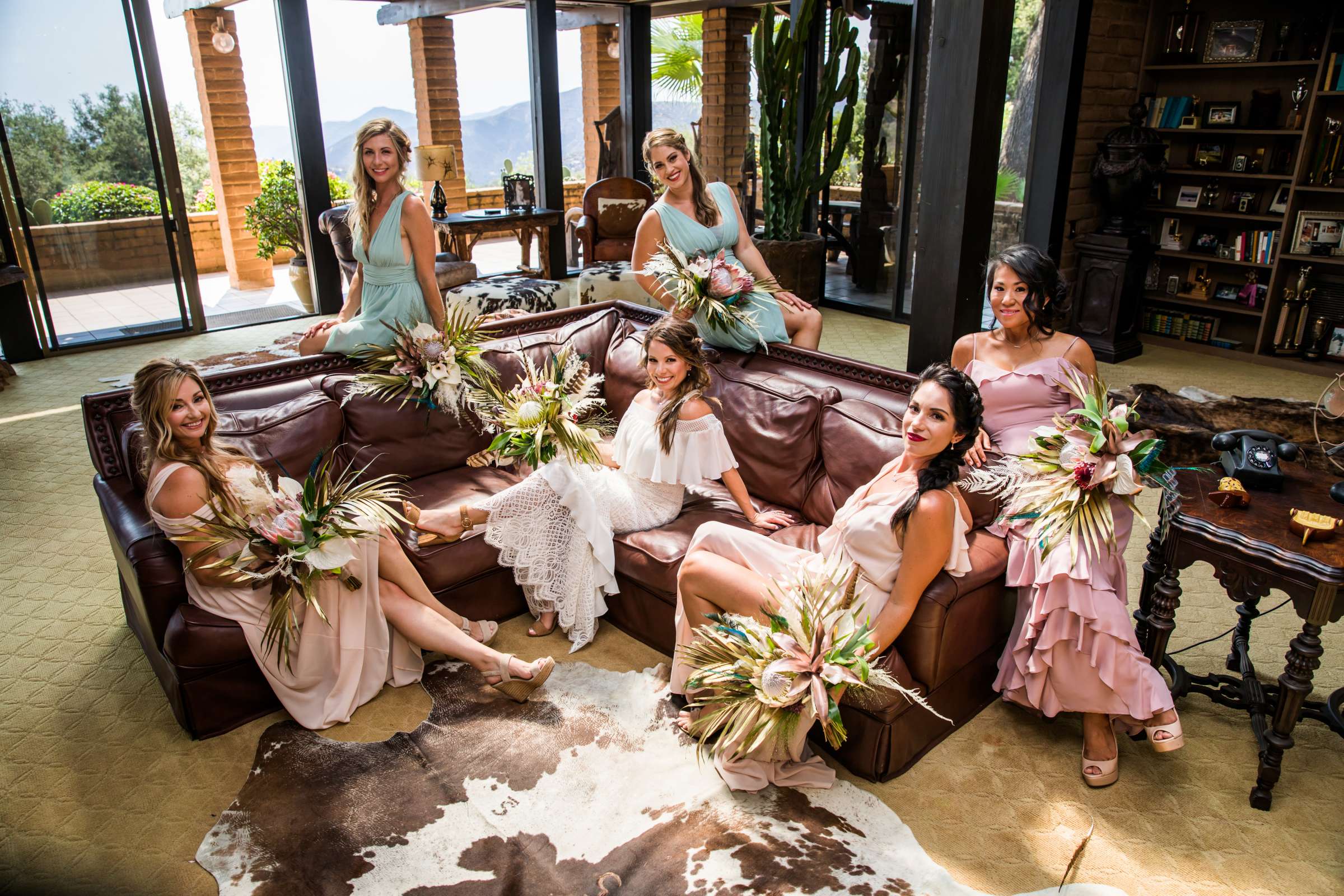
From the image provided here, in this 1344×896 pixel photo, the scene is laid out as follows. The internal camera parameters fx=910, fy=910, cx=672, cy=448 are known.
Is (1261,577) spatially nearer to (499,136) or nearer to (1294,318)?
(1294,318)

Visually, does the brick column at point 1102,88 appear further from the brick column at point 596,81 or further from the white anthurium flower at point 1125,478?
the white anthurium flower at point 1125,478

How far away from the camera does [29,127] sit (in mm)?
6656

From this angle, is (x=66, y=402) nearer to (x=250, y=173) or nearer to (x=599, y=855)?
(x=250, y=173)

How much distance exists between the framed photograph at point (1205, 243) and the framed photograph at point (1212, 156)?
0.49m

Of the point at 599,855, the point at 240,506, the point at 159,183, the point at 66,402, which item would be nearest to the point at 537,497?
the point at 240,506

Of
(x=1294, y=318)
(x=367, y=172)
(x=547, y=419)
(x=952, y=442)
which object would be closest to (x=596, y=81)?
(x=367, y=172)

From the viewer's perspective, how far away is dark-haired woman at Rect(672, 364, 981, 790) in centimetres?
252

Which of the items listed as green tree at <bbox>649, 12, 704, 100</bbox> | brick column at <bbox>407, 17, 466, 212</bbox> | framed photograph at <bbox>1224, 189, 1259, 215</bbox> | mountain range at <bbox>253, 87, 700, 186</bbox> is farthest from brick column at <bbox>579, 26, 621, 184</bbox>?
framed photograph at <bbox>1224, 189, 1259, 215</bbox>

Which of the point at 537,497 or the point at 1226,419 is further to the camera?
the point at 1226,419

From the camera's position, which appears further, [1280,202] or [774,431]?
[1280,202]

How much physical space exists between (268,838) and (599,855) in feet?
3.02

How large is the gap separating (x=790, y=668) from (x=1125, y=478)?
41.7 inches

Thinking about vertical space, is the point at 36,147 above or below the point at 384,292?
above

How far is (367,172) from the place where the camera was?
13.1 ft
